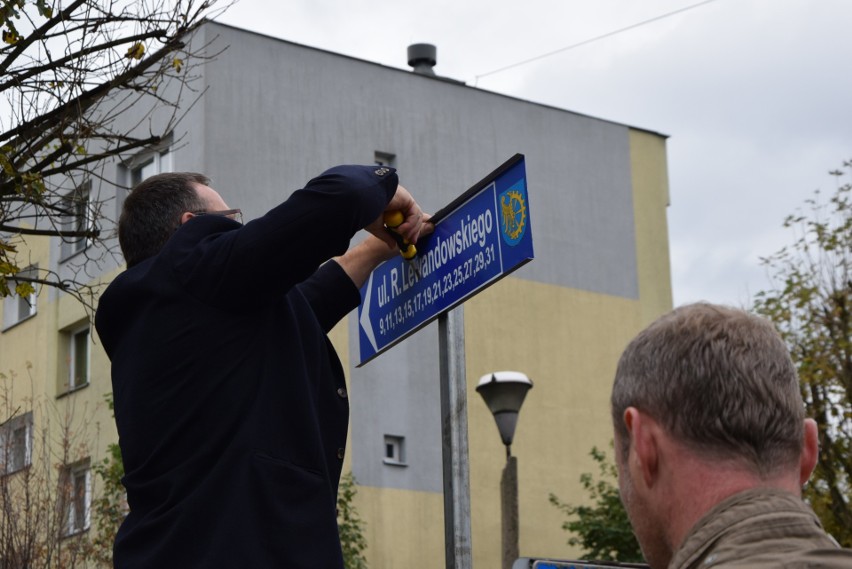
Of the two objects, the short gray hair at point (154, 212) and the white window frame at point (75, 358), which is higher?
the white window frame at point (75, 358)

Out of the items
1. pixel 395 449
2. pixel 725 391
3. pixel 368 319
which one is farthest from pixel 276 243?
pixel 395 449

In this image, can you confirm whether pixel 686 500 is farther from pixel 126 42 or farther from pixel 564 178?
pixel 564 178

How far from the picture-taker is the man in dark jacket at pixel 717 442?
2139mm

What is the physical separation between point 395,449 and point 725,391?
2375 cm

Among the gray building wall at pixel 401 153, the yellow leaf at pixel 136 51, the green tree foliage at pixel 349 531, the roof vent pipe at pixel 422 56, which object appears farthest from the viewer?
the roof vent pipe at pixel 422 56

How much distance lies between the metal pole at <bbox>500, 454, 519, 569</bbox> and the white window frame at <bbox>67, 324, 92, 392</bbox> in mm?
14040

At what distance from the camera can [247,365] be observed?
3496mm

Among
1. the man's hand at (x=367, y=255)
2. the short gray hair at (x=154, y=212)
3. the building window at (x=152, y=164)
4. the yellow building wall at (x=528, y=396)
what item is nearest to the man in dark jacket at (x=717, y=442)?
the short gray hair at (x=154, y=212)

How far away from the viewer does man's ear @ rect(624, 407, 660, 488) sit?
2277mm

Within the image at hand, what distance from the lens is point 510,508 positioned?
14.4 meters

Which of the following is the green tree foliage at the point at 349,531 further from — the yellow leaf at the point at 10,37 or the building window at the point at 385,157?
the yellow leaf at the point at 10,37

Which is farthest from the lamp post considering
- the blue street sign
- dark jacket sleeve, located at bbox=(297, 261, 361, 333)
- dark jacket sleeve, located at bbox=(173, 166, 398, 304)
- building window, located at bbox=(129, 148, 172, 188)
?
building window, located at bbox=(129, 148, 172, 188)

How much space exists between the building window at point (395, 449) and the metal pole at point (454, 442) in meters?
21.1

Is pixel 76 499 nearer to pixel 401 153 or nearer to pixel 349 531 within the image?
pixel 349 531
